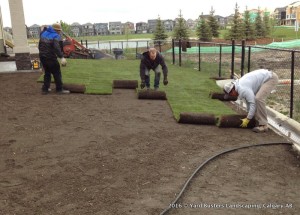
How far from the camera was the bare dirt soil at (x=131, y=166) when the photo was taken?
3.85 m

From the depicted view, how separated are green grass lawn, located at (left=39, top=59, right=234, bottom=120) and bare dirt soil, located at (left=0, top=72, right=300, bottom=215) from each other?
3.21 feet

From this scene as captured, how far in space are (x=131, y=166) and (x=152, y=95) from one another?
4.45m

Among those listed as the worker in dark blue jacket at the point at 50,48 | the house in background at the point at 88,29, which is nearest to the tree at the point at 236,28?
the worker in dark blue jacket at the point at 50,48

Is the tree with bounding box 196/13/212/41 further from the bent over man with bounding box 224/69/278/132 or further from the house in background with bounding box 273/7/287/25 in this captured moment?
the house in background with bounding box 273/7/287/25

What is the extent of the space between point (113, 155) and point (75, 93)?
4.77m

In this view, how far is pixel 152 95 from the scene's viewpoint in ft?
30.1

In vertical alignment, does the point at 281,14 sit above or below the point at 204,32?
above

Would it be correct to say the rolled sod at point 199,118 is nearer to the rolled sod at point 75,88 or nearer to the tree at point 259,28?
the rolled sod at point 75,88

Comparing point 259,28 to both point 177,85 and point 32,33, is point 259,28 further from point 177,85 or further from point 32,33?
point 177,85

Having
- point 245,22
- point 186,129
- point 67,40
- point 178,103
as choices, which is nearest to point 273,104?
point 178,103

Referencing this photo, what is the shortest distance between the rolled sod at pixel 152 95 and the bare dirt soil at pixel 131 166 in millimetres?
1203

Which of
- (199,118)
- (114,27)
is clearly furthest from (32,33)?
(114,27)

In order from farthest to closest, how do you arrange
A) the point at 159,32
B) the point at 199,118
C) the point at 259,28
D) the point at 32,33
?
1. the point at 259,28
2. the point at 159,32
3. the point at 32,33
4. the point at 199,118

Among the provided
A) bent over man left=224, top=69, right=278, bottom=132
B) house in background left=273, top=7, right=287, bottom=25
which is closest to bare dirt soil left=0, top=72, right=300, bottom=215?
bent over man left=224, top=69, right=278, bottom=132
